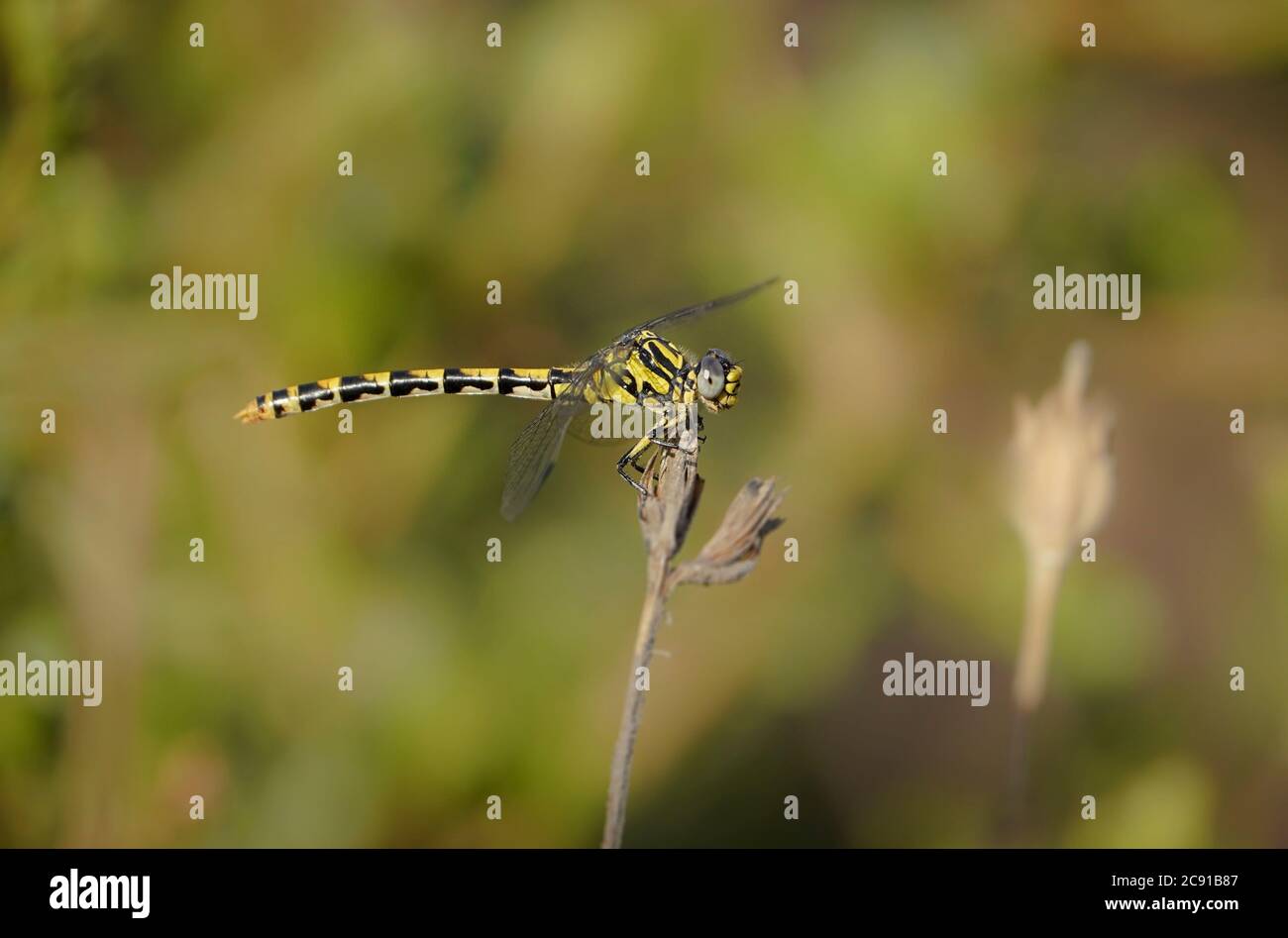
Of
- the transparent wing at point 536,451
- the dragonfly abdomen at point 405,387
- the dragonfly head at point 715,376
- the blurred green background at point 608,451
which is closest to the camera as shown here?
the transparent wing at point 536,451

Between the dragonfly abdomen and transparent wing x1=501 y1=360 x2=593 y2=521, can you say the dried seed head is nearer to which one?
transparent wing x1=501 y1=360 x2=593 y2=521

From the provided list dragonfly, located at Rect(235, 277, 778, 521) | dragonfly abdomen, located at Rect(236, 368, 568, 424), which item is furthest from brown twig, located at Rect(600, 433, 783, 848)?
dragonfly abdomen, located at Rect(236, 368, 568, 424)

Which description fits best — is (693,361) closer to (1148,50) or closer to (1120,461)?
(1120,461)

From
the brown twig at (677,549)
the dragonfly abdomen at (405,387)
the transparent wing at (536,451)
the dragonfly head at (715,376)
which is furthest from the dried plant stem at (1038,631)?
the dragonfly abdomen at (405,387)

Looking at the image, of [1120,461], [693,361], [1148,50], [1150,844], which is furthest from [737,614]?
[1148,50]

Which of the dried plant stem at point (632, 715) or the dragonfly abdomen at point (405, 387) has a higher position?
the dragonfly abdomen at point (405, 387)

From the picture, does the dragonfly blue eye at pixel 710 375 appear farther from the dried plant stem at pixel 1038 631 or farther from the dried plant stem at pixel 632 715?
the dried plant stem at pixel 632 715

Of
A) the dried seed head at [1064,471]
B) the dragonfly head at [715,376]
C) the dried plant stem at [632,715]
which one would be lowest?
the dried plant stem at [632,715]
